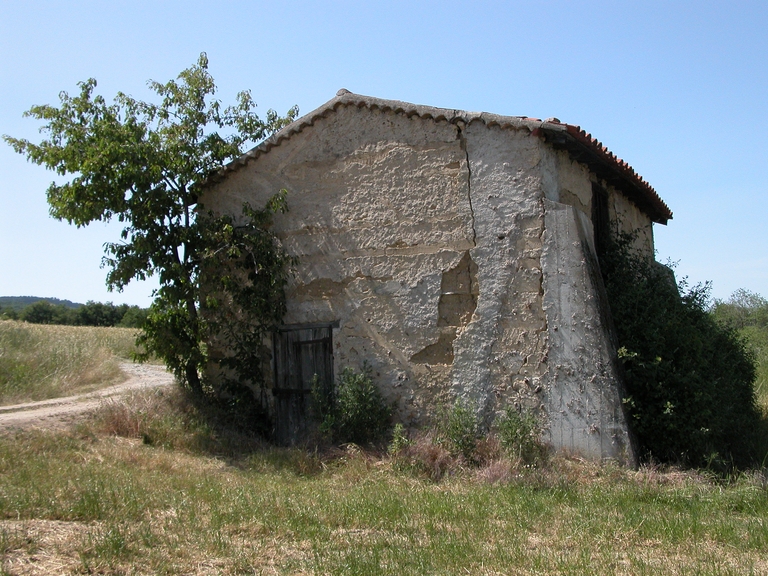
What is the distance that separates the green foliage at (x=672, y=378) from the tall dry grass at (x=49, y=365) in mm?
7399

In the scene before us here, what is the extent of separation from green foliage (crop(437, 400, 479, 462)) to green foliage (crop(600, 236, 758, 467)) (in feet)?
5.74

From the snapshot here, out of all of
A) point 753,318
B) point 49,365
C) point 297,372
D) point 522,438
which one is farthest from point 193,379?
point 753,318

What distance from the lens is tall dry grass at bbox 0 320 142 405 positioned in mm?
12109

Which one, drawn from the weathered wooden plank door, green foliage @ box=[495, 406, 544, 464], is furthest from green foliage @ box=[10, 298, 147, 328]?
green foliage @ box=[495, 406, 544, 464]

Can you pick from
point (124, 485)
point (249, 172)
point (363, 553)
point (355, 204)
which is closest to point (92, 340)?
point (249, 172)

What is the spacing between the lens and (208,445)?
8781 mm

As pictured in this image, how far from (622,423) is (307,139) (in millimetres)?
5602

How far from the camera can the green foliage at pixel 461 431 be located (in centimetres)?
791

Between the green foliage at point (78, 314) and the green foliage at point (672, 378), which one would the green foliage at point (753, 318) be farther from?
the green foliage at point (78, 314)

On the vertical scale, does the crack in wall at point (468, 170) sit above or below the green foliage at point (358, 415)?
above

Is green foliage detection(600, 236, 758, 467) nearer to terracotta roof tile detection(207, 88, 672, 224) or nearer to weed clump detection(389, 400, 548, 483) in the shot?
weed clump detection(389, 400, 548, 483)

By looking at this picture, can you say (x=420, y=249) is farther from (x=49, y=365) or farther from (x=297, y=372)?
(x=49, y=365)

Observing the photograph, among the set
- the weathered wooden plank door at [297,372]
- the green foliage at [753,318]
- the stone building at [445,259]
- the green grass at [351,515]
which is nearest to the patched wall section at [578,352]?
the stone building at [445,259]

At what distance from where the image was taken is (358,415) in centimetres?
859
